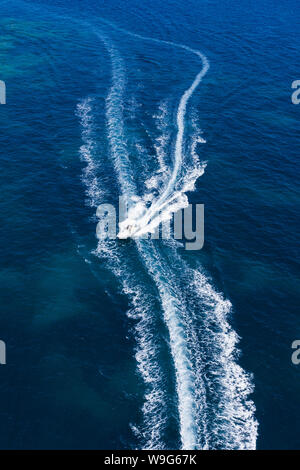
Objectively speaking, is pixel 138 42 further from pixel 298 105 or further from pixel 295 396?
pixel 295 396

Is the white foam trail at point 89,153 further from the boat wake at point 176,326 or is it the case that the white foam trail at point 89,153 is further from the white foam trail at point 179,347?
the white foam trail at point 179,347

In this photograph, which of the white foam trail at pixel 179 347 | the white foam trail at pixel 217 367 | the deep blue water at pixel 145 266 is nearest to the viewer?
the white foam trail at pixel 179 347

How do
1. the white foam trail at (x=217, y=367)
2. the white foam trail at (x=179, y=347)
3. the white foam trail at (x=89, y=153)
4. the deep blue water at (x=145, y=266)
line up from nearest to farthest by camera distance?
the white foam trail at (x=179, y=347)
the white foam trail at (x=217, y=367)
the deep blue water at (x=145, y=266)
the white foam trail at (x=89, y=153)

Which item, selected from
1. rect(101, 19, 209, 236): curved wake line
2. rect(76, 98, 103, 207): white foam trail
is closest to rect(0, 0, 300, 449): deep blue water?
rect(76, 98, 103, 207): white foam trail

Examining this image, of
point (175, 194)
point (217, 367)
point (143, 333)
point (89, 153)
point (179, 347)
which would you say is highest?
point (89, 153)

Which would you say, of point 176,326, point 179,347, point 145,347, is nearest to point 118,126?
point 176,326

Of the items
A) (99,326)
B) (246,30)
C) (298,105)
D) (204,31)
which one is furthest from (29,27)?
(99,326)

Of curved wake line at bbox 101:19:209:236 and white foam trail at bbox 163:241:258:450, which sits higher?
curved wake line at bbox 101:19:209:236

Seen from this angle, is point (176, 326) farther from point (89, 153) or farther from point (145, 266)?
point (89, 153)

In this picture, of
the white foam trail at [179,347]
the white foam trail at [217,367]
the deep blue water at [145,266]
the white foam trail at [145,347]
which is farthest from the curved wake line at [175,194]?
the white foam trail at [217,367]

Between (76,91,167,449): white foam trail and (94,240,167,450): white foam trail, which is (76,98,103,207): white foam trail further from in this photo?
(94,240,167,450): white foam trail
